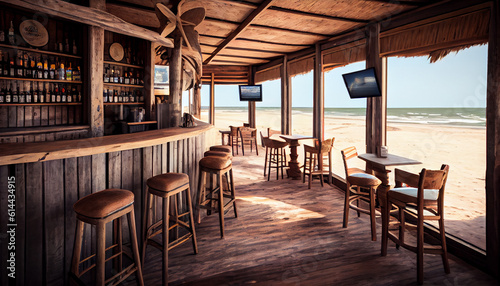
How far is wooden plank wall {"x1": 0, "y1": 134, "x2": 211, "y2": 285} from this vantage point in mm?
1563

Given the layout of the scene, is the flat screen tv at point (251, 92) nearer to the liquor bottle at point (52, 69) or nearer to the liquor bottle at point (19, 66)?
the liquor bottle at point (52, 69)

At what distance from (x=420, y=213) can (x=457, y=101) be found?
2666 cm

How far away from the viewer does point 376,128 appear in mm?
3855

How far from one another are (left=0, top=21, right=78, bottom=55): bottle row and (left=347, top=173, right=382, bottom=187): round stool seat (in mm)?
4659

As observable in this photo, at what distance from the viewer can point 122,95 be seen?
488 cm

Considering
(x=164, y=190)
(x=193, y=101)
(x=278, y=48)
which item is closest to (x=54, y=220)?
(x=164, y=190)

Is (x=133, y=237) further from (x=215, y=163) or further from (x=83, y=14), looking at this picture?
(x=83, y=14)

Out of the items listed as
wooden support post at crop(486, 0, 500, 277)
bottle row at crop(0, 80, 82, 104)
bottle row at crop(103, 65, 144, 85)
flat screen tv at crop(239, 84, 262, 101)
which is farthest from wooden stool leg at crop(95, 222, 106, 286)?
flat screen tv at crop(239, 84, 262, 101)

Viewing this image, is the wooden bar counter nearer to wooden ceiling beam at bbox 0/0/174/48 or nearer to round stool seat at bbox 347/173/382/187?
wooden ceiling beam at bbox 0/0/174/48

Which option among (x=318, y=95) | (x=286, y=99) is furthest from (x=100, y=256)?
(x=286, y=99)

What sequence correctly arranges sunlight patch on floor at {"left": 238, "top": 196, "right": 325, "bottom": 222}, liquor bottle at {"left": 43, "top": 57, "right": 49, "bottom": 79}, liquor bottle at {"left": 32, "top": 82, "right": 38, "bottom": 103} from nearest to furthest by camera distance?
sunlight patch on floor at {"left": 238, "top": 196, "right": 325, "bottom": 222}, liquor bottle at {"left": 32, "top": 82, "right": 38, "bottom": 103}, liquor bottle at {"left": 43, "top": 57, "right": 49, "bottom": 79}

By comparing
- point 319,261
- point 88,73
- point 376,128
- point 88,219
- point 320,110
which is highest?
point 88,73

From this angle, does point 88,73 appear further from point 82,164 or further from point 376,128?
point 376,128

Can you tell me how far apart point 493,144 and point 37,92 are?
18.8 ft
